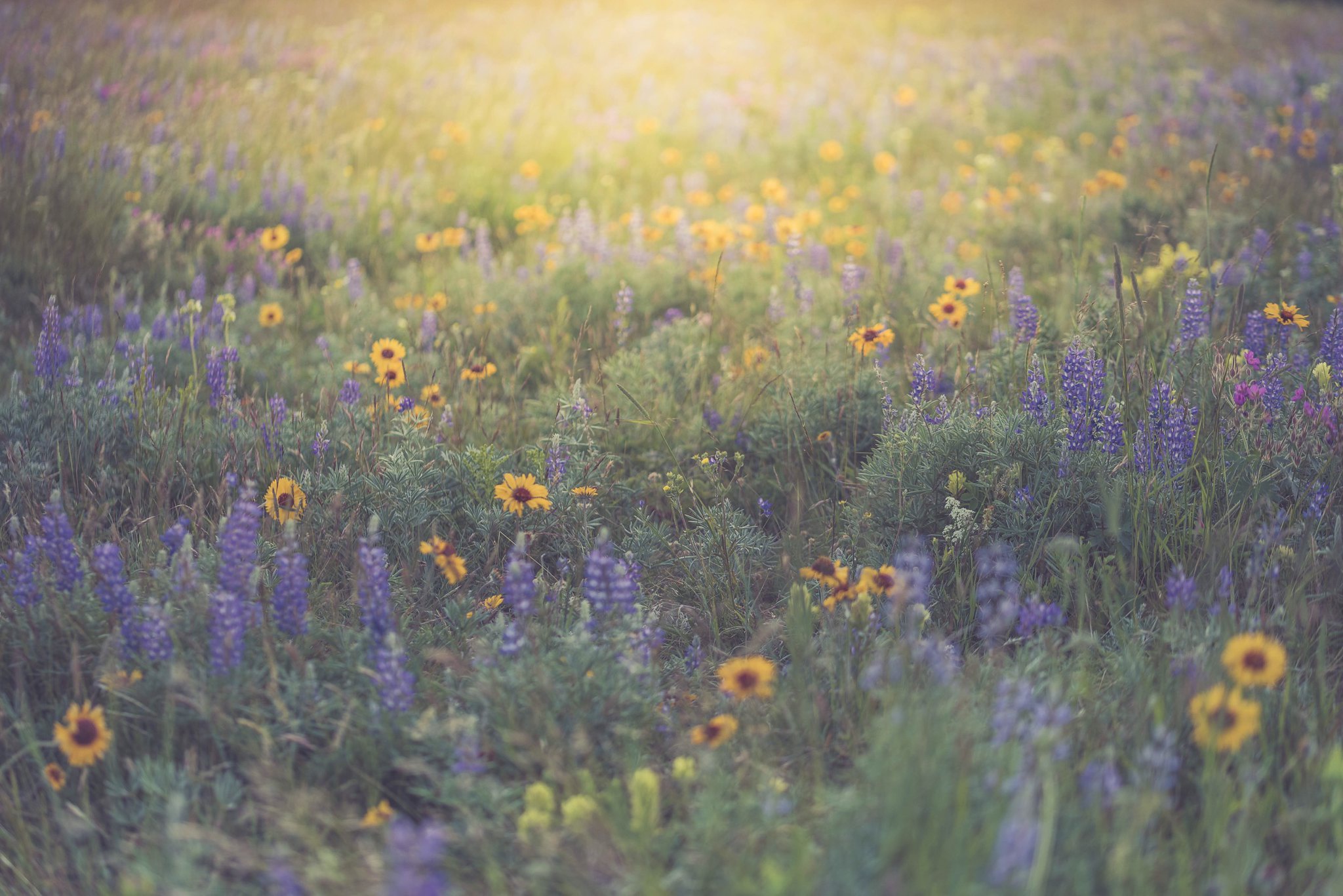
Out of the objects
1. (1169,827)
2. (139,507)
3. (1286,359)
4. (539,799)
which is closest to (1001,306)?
(1286,359)

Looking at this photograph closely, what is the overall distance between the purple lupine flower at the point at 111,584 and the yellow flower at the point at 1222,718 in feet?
6.83

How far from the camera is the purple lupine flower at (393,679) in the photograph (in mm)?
1845

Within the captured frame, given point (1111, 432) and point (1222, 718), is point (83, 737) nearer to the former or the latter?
point (1222, 718)

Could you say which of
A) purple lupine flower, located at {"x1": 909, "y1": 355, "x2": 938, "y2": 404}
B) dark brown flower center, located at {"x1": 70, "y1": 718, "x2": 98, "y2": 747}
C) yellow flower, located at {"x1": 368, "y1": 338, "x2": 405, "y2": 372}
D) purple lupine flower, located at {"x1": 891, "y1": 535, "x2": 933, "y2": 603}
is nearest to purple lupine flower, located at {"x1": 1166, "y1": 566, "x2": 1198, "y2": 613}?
purple lupine flower, located at {"x1": 891, "y1": 535, "x2": 933, "y2": 603}

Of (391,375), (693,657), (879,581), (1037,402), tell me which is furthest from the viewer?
(391,375)

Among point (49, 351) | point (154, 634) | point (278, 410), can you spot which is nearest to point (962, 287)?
point (278, 410)

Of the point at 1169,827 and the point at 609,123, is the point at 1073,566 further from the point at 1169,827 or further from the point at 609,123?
the point at 609,123

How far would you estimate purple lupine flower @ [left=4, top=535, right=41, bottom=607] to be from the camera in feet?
6.74

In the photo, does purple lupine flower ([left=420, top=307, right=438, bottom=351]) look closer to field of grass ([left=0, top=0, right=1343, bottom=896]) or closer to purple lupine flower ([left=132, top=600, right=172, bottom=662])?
field of grass ([left=0, top=0, right=1343, bottom=896])

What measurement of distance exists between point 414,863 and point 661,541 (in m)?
1.45

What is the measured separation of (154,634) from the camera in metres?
1.94

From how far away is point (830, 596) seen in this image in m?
2.23

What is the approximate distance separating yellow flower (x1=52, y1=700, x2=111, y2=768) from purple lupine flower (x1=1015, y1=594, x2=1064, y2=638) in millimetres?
1915

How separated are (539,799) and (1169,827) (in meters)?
1.12
